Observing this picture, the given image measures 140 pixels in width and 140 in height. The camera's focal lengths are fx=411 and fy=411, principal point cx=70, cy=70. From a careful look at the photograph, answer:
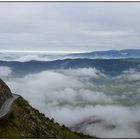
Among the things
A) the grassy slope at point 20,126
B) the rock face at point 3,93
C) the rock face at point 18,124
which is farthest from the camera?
the rock face at point 3,93

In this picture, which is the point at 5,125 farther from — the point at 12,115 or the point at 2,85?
the point at 2,85

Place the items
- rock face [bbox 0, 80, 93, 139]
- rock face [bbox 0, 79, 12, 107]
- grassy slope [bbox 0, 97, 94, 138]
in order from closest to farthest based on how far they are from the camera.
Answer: grassy slope [bbox 0, 97, 94, 138], rock face [bbox 0, 80, 93, 139], rock face [bbox 0, 79, 12, 107]

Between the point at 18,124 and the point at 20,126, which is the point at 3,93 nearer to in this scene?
the point at 20,126

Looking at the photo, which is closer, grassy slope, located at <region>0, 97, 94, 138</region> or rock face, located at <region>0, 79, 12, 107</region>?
grassy slope, located at <region>0, 97, 94, 138</region>

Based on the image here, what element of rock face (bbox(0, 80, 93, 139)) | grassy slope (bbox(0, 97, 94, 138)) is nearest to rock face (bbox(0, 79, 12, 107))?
rock face (bbox(0, 80, 93, 139))

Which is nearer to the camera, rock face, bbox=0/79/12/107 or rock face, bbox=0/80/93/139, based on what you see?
rock face, bbox=0/80/93/139

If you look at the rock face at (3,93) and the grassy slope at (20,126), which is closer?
the grassy slope at (20,126)

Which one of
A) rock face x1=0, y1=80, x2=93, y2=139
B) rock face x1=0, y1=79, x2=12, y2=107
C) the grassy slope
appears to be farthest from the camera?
rock face x1=0, y1=79, x2=12, y2=107

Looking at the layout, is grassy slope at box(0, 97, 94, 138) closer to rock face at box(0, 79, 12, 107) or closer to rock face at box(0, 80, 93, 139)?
rock face at box(0, 80, 93, 139)

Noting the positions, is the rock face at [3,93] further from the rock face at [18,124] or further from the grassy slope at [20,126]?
the grassy slope at [20,126]

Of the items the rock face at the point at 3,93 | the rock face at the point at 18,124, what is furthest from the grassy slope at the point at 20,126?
the rock face at the point at 3,93

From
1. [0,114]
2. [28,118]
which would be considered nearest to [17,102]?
[28,118]
